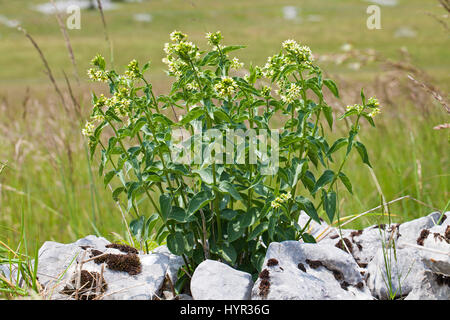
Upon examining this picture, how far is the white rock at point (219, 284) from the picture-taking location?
1.46m

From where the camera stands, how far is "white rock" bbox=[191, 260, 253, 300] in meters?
1.46

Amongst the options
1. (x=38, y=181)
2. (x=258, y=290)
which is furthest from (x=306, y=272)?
(x=38, y=181)

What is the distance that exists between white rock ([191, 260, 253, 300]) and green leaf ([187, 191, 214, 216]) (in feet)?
0.61

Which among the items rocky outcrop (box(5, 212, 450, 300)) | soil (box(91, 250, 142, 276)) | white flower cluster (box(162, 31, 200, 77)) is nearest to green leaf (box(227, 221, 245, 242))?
rocky outcrop (box(5, 212, 450, 300))

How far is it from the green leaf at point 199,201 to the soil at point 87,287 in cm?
39

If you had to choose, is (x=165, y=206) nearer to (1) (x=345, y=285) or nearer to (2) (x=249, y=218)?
(2) (x=249, y=218)

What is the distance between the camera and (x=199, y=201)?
1539 millimetres

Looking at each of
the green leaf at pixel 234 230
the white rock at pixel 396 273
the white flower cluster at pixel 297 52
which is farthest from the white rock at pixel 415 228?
the white flower cluster at pixel 297 52

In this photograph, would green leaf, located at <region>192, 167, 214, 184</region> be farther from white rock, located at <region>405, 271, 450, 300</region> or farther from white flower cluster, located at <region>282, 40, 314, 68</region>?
white rock, located at <region>405, 271, 450, 300</region>

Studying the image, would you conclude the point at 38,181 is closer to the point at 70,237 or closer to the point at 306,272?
the point at 70,237

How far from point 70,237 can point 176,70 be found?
1894mm

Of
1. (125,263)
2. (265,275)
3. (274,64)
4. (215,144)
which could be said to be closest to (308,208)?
(265,275)

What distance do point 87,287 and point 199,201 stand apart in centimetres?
49

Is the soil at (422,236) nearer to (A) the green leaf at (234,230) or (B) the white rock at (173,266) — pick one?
(A) the green leaf at (234,230)
